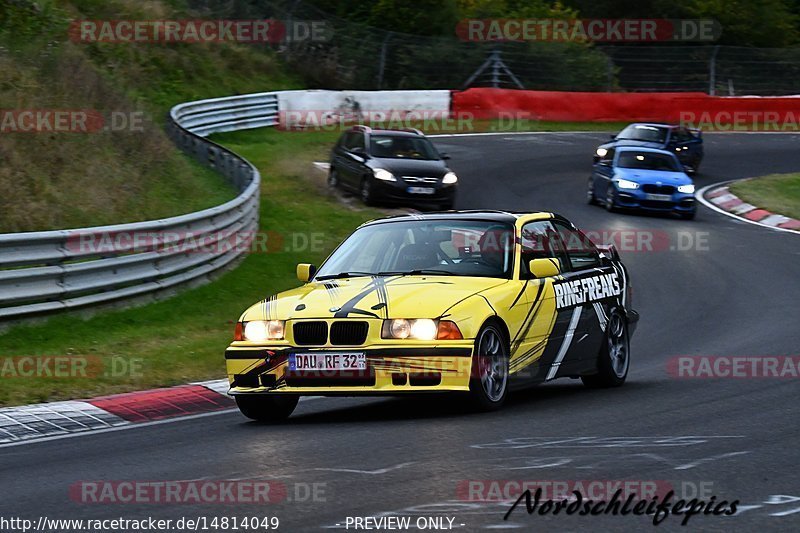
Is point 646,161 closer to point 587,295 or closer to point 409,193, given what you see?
point 409,193

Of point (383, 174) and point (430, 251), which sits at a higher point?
point (430, 251)

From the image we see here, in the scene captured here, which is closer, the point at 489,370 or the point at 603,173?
the point at 489,370

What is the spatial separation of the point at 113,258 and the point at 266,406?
17.9 ft

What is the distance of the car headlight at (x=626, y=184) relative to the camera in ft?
89.4

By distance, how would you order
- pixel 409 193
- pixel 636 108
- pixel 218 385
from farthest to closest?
pixel 636 108 → pixel 409 193 → pixel 218 385

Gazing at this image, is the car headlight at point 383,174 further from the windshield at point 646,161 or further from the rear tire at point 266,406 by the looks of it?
the rear tire at point 266,406

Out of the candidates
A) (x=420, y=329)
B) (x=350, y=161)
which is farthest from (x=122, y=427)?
(x=350, y=161)

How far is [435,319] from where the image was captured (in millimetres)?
9188

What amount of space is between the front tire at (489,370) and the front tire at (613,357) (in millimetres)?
1881

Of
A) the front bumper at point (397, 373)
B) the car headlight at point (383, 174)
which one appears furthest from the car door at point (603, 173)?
the front bumper at point (397, 373)

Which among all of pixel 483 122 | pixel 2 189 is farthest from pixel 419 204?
pixel 483 122

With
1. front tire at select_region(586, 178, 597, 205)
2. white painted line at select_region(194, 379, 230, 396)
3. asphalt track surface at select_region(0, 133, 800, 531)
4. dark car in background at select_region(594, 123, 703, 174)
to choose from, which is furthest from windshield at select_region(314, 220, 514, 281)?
dark car in background at select_region(594, 123, 703, 174)

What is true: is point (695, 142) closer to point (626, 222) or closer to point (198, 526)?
point (626, 222)

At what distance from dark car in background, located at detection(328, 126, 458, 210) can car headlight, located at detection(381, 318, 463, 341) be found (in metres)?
16.9
